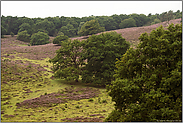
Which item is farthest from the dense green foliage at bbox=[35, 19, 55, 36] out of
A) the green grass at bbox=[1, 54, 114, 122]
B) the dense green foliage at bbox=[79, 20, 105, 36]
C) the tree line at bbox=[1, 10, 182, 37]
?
the green grass at bbox=[1, 54, 114, 122]

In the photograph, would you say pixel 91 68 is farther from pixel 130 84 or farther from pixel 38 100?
pixel 130 84

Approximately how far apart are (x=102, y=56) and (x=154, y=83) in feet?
67.8

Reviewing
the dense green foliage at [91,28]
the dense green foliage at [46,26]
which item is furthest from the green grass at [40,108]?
the dense green foliage at [46,26]

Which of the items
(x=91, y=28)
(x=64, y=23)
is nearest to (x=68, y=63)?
(x=91, y=28)

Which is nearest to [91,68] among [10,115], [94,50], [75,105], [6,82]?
[94,50]

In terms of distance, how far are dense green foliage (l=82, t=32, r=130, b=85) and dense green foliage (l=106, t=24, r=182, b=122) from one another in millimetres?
17894

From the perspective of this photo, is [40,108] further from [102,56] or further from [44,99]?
[102,56]

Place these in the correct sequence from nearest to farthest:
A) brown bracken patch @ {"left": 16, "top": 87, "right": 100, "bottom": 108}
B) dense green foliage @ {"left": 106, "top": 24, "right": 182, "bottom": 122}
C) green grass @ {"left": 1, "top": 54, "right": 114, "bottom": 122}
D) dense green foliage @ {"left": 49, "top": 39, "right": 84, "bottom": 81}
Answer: dense green foliage @ {"left": 106, "top": 24, "right": 182, "bottom": 122}, green grass @ {"left": 1, "top": 54, "right": 114, "bottom": 122}, brown bracken patch @ {"left": 16, "top": 87, "right": 100, "bottom": 108}, dense green foliage @ {"left": 49, "top": 39, "right": 84, "bottom": 81}

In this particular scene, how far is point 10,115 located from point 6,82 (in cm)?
1338

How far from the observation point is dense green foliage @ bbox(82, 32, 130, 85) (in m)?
33.9

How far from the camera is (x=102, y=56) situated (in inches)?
1337

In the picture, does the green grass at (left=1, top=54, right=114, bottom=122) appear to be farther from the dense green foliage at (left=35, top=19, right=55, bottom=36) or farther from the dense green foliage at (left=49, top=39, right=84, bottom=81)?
the dense green foliage at (left=35, top=19, right=55, bottom=36)

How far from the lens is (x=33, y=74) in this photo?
3809cm

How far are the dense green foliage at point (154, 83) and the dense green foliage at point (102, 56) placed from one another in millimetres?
17894
